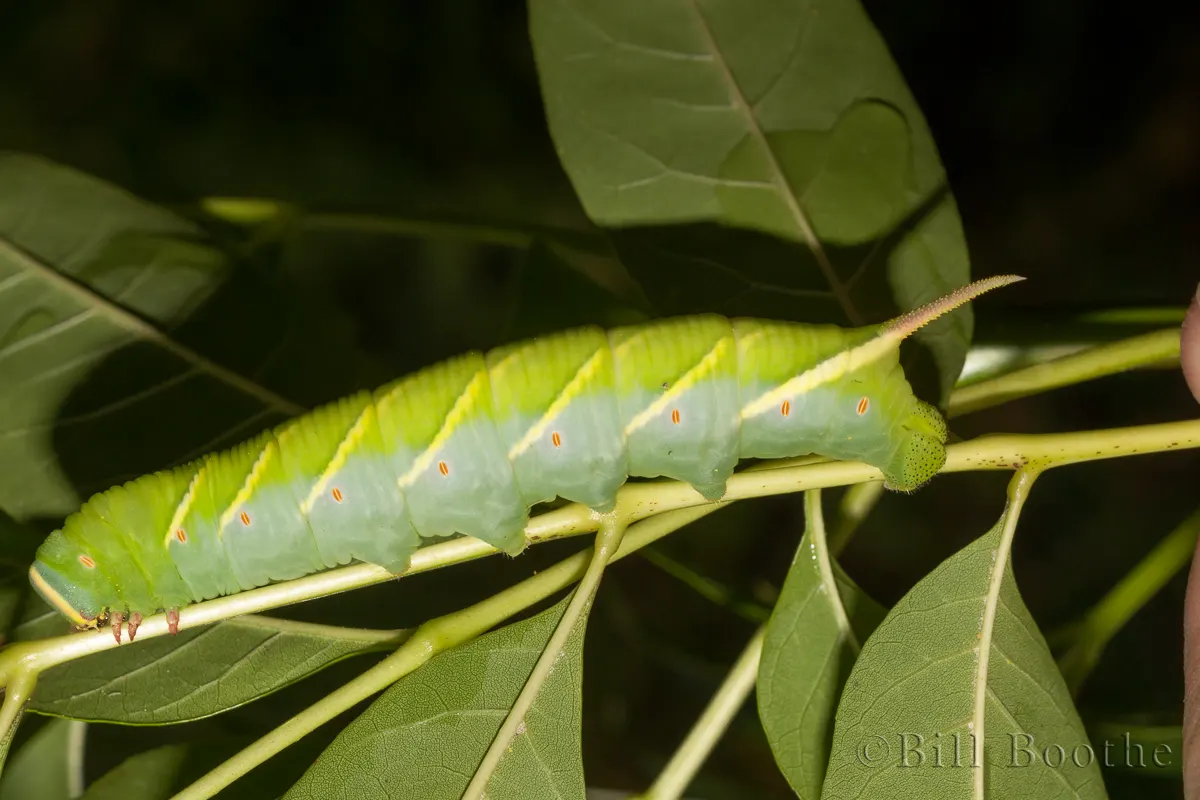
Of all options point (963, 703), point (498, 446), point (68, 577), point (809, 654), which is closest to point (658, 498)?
point (498, 446)

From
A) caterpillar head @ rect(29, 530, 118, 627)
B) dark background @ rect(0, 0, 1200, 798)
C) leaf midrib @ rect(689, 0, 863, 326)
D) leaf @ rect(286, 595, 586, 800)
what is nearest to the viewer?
leaf @ rect(286, 595, 586, 800)

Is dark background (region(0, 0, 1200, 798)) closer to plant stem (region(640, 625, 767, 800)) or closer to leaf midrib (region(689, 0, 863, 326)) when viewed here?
plant stem (region(640, 625, 767, 800))

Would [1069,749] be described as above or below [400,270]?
below

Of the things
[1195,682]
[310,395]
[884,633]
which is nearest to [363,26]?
[310,395]

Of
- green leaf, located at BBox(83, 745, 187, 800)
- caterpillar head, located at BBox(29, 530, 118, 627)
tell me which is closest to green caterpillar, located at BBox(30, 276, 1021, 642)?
caterpillar head, located at BBox(29, 530, 118, 627)

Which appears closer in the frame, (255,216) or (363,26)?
(255,216)

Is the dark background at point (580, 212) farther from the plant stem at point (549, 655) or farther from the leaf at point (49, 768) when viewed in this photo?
the plant stem at point (549, 655)

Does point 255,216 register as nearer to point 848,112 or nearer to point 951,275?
point 848,112
